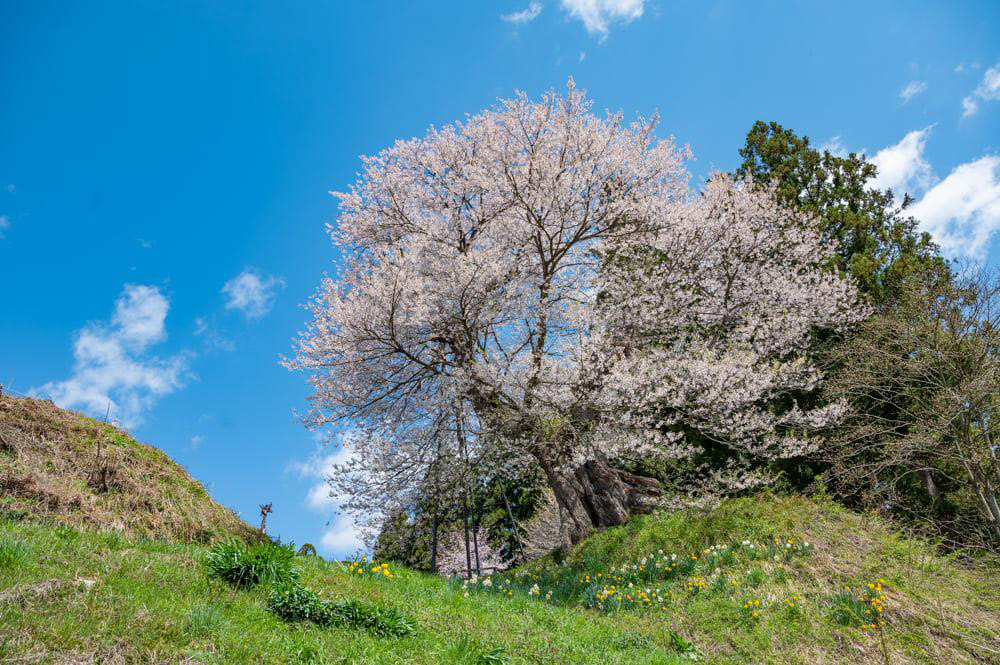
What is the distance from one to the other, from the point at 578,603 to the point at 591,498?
3978 millimetres

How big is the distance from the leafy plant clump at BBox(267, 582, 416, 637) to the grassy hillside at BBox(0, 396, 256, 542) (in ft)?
11.8

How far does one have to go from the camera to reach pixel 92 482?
7523mm

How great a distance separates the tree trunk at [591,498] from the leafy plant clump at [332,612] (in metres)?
6.43

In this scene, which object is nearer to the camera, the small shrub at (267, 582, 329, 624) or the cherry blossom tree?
the small shrub at (267, 582, 329, 624)

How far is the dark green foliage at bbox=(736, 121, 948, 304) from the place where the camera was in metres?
13.7

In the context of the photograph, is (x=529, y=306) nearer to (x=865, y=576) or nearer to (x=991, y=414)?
(x=865, y=576)

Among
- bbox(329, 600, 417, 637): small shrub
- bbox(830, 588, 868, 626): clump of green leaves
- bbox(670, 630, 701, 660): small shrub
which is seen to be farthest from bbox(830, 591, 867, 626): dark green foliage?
bbox(329, 600, 417, 637): small shrub

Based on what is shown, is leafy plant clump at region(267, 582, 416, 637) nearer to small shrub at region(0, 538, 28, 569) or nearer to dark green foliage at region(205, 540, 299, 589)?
dark green foliage at region(205, 540, 299, 589)

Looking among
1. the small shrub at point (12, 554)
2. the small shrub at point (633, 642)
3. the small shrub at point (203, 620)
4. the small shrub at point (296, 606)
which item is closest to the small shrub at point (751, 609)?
the small shrub at point (633, 642)

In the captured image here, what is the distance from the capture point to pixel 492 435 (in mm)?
10859

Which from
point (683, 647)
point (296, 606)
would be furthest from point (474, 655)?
point (683, 647)

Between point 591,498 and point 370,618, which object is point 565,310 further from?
point 370,618

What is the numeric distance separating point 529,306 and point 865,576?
6.65m

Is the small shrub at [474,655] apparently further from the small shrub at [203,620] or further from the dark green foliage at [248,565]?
the small shrub at [203,620]
